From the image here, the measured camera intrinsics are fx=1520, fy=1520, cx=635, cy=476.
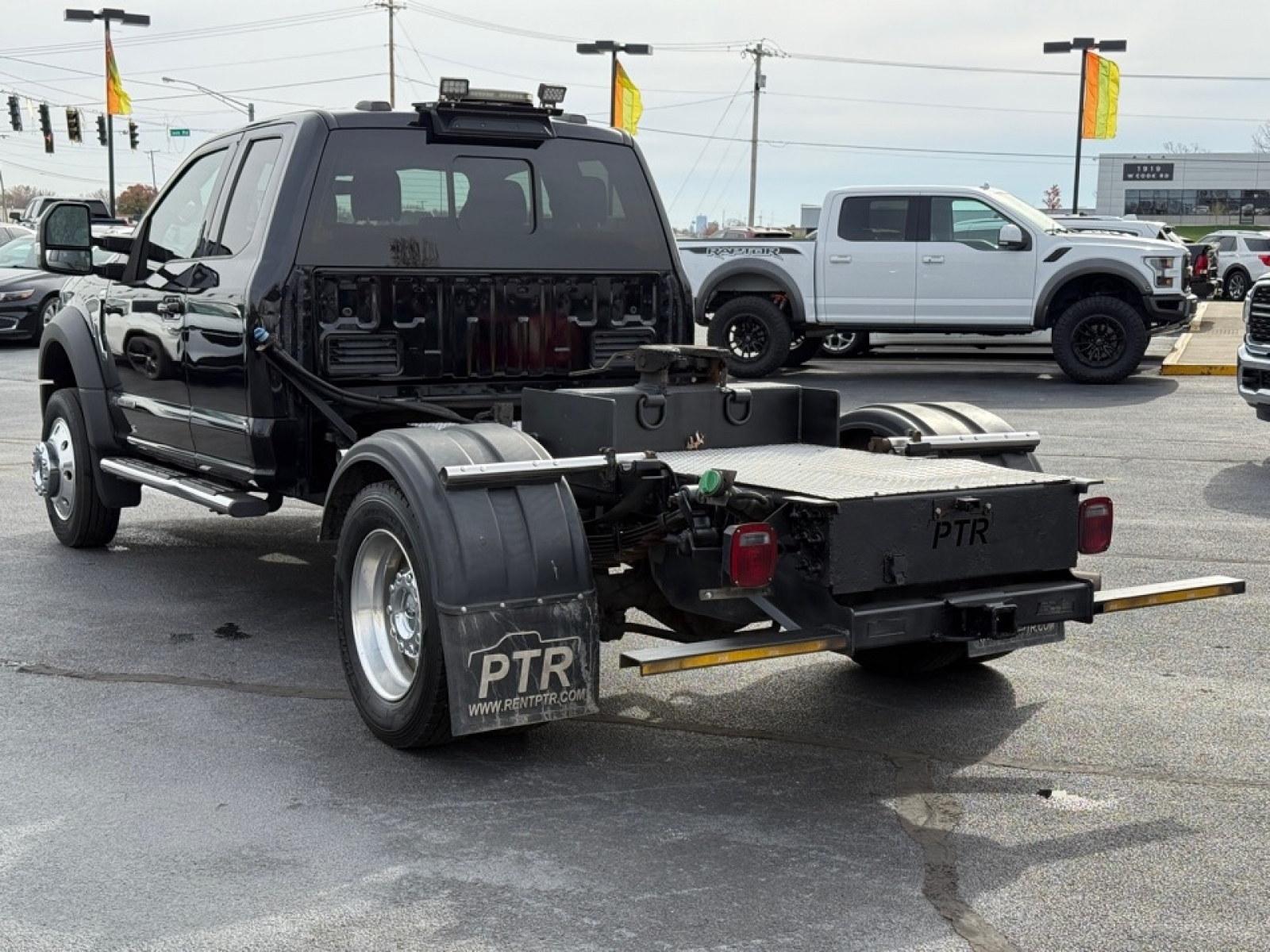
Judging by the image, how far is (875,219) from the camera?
1808 cm

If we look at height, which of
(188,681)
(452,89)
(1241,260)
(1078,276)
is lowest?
(188,681)

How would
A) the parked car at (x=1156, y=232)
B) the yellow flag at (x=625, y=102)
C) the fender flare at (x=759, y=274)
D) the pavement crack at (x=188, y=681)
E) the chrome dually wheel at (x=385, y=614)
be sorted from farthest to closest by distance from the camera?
the yellow flag at (x=625, y=102), the parked car at (x=1156, y=232), the fender flare at (x=759, y=274), the pavement crack at (x=188, y=681), the chrome dually wheel at (x=385, y=614)

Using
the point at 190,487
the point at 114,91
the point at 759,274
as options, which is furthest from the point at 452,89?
the point at 114,91

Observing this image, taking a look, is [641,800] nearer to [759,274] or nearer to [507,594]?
[507,594]

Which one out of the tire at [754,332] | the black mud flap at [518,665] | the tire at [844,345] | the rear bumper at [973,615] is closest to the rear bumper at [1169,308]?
the tire at [754,332]

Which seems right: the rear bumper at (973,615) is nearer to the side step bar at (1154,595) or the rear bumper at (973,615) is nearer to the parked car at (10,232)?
the side step bar at (1154,595)

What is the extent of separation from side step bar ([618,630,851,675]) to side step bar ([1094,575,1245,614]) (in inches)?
41.1

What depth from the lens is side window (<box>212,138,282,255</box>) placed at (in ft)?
21.2

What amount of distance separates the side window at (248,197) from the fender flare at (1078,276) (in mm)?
12404

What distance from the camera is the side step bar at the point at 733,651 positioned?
4.24 meters

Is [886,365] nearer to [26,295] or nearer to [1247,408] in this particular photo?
[1247,408]

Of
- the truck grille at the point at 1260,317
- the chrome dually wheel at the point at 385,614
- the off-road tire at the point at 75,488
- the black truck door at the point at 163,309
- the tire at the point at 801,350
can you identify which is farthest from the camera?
the tire at the point at 801,350

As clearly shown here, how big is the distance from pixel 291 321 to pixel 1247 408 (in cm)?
1155

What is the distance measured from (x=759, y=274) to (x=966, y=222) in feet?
8.19
